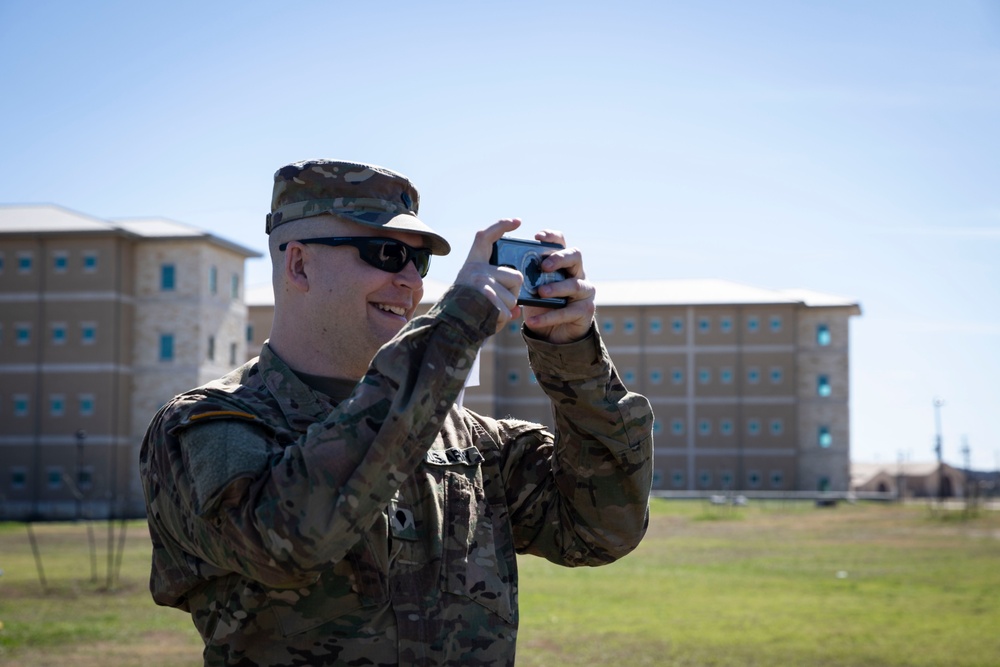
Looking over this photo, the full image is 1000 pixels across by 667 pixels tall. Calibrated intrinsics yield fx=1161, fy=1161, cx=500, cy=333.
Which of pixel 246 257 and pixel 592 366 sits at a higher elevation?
pixel 246 257

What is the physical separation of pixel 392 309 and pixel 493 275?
50cm

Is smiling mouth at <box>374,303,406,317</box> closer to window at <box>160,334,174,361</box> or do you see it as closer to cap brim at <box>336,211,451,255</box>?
cap brim at <box>336,211,451,255</box>

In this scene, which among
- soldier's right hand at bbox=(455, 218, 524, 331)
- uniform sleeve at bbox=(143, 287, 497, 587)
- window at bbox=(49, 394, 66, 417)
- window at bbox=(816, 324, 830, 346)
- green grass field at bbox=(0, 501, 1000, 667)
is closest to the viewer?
uniform sleeve at bbox=(143, 287, 497, 587)

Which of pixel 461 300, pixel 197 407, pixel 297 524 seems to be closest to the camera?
pixel 297 524

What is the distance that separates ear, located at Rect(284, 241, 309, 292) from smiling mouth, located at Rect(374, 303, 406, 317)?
0.58 feet

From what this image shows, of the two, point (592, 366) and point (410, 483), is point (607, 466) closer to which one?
point (592, 366)

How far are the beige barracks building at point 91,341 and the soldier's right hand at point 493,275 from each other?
60.2 m

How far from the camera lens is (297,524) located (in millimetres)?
2199

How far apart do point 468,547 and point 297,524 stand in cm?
68

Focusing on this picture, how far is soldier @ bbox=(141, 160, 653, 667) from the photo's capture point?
89.0 inches

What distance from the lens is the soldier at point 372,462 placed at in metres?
2.26

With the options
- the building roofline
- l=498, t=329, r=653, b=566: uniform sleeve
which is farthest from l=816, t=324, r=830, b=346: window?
l=498, t=329, r=653, b=566: uniform sleeve

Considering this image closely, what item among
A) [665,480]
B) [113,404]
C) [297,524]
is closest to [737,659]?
[297,524]

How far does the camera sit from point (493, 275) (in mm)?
2379
